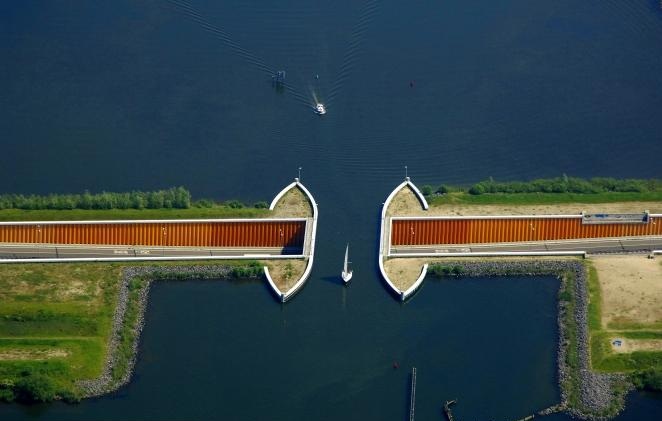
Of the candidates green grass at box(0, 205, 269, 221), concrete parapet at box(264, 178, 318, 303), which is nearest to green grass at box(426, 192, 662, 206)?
concrete parapet at box(264, 178, 318, 303)

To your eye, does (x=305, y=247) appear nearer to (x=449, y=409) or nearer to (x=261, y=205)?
(x=261, y=205)

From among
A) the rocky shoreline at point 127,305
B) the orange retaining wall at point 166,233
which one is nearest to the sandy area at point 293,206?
the orange retaining wall at point 166,233

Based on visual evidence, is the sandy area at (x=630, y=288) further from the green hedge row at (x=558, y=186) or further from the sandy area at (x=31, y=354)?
the sandy area at (x=31, y=354)

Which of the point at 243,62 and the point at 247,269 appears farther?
the point at 243,62

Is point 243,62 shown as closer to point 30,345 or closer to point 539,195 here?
point 539,195

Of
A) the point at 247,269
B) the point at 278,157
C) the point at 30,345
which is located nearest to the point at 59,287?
the point at 30,345

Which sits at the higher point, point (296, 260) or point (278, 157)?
point (278, 157)
